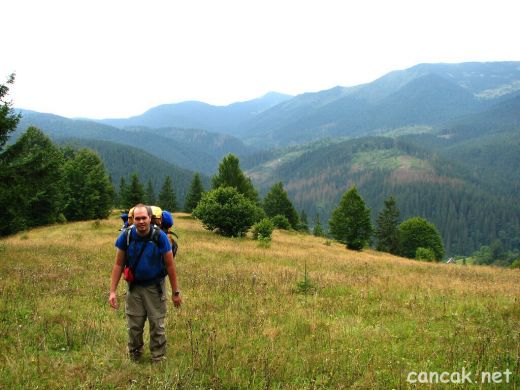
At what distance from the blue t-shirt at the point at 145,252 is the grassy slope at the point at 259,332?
4.51 ft

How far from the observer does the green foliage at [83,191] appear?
44.7 meters

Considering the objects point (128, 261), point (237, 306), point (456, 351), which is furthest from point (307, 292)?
point (128, 261)

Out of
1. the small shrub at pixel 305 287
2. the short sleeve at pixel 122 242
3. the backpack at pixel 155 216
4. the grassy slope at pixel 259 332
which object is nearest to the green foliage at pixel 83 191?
the grassy slope at pixel 259 332

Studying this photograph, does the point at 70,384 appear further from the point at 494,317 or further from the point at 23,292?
the point at 494,317

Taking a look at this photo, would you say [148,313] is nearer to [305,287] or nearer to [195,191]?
[305,287]

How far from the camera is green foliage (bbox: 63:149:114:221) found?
44.7 metres

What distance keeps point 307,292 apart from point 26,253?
12033 millimetres

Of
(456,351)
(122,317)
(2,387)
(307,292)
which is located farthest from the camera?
(307,292)

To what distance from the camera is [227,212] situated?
28469mm

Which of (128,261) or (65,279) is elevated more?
(128,261)

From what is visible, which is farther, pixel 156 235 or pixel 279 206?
pixel 279 206

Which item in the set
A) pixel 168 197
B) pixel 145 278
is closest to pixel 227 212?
pixel 145 278

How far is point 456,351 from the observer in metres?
6.31

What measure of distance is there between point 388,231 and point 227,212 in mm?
38363
